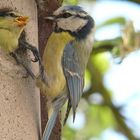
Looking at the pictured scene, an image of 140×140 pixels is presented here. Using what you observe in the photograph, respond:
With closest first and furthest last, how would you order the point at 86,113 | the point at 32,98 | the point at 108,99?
1. the point at 32,98
2. the point at 108,99
3. the point at 86,113

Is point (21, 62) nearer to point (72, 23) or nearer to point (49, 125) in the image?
point (49, 125)

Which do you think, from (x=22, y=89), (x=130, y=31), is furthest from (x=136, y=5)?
(x=22, y=89)

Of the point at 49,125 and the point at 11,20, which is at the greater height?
the point at 11,20

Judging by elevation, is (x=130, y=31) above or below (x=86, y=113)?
above

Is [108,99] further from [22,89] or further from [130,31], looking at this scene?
[22,89]

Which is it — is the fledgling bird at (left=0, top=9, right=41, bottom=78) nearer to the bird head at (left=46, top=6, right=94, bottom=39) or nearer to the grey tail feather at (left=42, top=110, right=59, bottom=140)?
the grey tail feather at (left=42, top=110, right=59, bottom=140)

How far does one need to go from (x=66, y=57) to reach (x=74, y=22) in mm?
180

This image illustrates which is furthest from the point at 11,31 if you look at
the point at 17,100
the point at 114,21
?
the point at 114,21

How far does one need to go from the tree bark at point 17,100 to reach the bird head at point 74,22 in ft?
0.82

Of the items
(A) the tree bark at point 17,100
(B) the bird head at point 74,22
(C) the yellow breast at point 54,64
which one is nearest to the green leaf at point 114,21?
(B) the bird head at point 74,22

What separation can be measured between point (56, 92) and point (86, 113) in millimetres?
1130

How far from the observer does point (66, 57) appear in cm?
242

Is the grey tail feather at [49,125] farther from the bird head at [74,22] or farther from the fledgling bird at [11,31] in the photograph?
the bird head at [74,22]

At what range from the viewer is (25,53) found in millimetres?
2221
